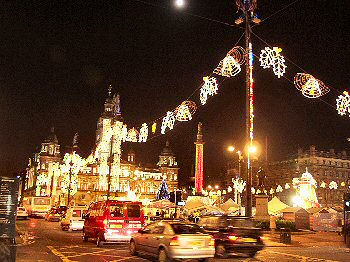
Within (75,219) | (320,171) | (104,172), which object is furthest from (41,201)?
(320,171)

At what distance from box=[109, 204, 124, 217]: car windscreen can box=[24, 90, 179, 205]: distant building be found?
3099 inches

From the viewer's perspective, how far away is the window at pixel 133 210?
17.8 metres

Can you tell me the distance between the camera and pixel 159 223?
1335 centimetres

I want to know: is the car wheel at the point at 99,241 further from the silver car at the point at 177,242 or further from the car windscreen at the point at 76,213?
the car windscreen at the point at 76,213

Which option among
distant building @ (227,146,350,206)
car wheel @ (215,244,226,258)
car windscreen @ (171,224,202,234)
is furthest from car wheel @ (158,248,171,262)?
distant building @ (227,146,350,206)

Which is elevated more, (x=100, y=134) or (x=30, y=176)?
(x=100, y=134)

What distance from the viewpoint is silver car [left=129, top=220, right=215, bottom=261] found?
39.1 ft

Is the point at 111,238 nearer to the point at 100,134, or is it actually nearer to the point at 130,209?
the point at 130,209

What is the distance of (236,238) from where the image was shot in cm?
1429

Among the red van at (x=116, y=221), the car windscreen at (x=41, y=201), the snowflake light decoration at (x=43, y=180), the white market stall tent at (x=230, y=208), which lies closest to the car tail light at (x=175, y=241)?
the red van at (x=116, y=221)

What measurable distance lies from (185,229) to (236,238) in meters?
2.60

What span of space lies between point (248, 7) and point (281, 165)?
276 feet

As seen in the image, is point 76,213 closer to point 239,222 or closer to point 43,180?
point 239,222

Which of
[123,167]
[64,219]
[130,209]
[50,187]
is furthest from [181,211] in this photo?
[123,167]
